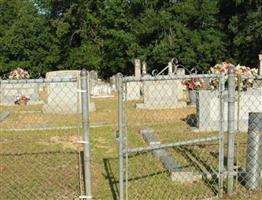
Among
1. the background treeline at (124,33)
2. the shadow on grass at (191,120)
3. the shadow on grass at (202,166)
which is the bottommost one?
the shadow on grass at (202,166)

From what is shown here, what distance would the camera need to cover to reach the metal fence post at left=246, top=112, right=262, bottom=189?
23.2 ft

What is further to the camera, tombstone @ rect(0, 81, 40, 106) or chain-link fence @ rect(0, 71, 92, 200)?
tombstone @ rect(0, 81, 40, 106)

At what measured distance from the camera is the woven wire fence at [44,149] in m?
7.13

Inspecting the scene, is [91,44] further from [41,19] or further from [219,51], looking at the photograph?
[219,51]

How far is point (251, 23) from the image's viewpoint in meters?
44.5

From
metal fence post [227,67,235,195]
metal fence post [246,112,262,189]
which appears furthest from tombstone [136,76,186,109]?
metal fence post [227,67,235,195]

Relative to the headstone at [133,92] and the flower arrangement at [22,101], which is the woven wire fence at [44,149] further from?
the headstone at [133,92]

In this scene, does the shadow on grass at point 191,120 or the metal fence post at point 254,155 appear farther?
the shadow on grass at point 191,120

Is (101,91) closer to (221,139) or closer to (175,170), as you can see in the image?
(175,170)

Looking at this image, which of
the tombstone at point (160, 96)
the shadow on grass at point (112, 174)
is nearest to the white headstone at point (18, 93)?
the tombstone at point (160, 96)

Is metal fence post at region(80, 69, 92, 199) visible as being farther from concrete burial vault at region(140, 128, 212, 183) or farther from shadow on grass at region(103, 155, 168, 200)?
concrete burial vault at region(140, 128, 212, 183)

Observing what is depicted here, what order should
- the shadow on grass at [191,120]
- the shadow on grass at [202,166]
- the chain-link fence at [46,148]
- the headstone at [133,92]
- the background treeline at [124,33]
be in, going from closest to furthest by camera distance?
the chain-link fence at [46,148] < the shadow on grass at [202,166] < the shadow on grass at [191,120] < the headstone at [133,92] < the background treeline at [124,33]

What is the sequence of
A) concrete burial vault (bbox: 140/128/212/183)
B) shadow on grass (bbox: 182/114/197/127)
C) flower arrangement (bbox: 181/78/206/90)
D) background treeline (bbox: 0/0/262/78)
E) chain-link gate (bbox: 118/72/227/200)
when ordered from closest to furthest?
chain-link gate (bbox: 118/72/227/200), concrete burial vault (bbox: 140/128/212/183), shadow on grass (bbox: 182/114/197/127), flower arrangement (bbox: 181/78/206/90), background treeline (bbox: 0/0/262/78)

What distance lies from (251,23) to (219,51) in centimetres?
394
